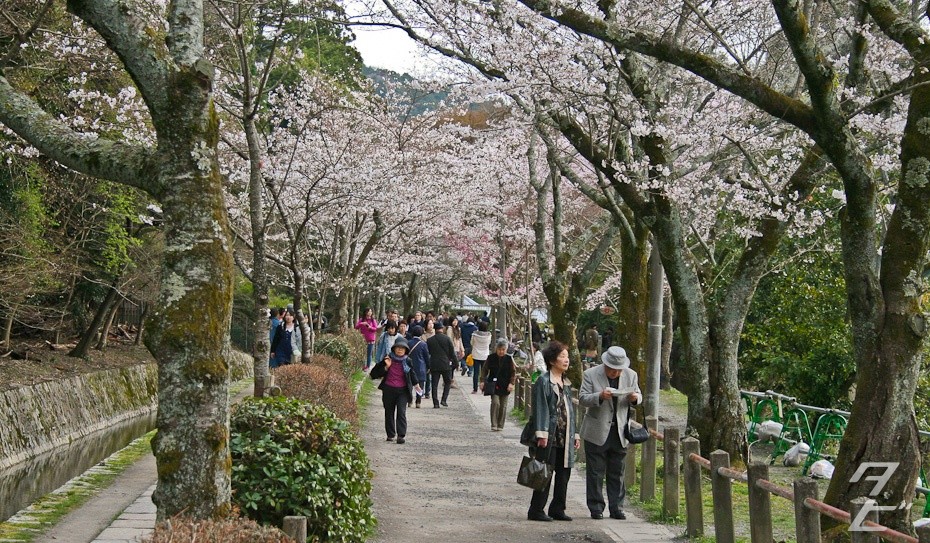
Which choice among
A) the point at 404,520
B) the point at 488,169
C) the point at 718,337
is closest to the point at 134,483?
the point at 404,520

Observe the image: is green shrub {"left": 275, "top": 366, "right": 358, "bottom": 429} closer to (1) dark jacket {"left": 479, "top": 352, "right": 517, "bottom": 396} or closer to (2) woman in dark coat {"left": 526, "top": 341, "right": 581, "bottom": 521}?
(2) woman in dark coat {"left": 526, "top": 341, "right": 581, "bottom": 521}

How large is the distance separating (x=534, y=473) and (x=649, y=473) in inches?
82.0

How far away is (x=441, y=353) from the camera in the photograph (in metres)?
19.9

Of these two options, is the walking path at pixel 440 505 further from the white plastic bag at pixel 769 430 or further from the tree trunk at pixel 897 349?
the white plastic bag at pixel 769 430

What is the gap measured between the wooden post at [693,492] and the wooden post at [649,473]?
68.2 inches

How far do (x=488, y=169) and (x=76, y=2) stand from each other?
75.3 feet

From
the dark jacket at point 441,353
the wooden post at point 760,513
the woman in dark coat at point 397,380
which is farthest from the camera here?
the dark jacket at point 441,353

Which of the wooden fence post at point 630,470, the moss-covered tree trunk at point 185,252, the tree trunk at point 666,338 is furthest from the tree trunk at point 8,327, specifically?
the tree trunk at point 666,338

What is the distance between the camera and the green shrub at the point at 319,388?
11.6 meters

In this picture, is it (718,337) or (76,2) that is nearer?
(76,2)

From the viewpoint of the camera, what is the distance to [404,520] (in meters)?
9.55

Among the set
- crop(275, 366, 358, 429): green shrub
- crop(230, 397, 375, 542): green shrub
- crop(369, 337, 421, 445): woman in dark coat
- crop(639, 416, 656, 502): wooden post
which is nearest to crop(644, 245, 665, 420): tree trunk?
crop(639, 416, 656, 502): wooden post

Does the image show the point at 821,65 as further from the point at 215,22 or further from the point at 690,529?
the point at 215,22

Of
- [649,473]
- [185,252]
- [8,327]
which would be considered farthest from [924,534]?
[8,327]
